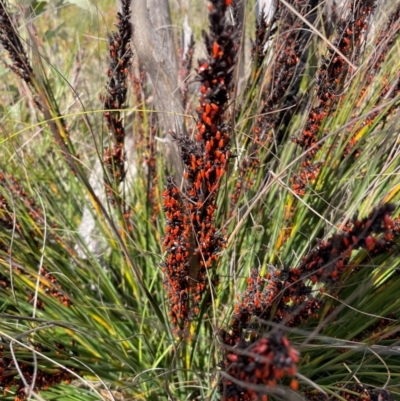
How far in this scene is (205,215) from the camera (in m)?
0.77

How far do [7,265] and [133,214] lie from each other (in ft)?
1.76

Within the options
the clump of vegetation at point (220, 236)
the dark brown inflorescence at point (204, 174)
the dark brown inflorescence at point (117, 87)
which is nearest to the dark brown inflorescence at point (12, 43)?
the clump of vegetation at point (220, 236)

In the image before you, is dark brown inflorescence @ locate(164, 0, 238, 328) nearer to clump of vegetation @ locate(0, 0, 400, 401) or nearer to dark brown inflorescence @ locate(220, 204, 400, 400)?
clump of vegetation @ locate(0, 0, 400, 401)

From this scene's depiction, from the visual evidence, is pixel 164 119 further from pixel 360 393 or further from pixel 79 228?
pixel 360 393

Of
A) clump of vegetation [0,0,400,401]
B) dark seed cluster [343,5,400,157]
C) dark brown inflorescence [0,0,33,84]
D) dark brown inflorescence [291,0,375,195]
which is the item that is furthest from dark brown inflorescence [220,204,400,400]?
dark brown inflorescence [0,0,33,84]

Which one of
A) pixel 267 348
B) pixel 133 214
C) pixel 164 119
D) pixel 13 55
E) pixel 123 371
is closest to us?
pixel 267 348

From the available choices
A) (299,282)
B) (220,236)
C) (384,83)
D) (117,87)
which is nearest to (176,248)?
(220,236)

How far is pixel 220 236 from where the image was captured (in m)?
0.82

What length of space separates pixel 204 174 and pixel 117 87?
41 centimetres

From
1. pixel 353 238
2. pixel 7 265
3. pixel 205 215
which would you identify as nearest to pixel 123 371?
pixel 7 265

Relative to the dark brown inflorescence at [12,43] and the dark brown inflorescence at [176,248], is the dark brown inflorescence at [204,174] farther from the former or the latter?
the dark brown inflorescence at [12,43]

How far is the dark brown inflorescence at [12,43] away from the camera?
95 centimetres

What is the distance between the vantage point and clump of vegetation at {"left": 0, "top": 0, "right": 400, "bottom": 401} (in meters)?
0.69

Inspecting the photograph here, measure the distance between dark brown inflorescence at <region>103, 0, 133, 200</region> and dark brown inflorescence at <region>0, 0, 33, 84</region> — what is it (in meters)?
0.20
